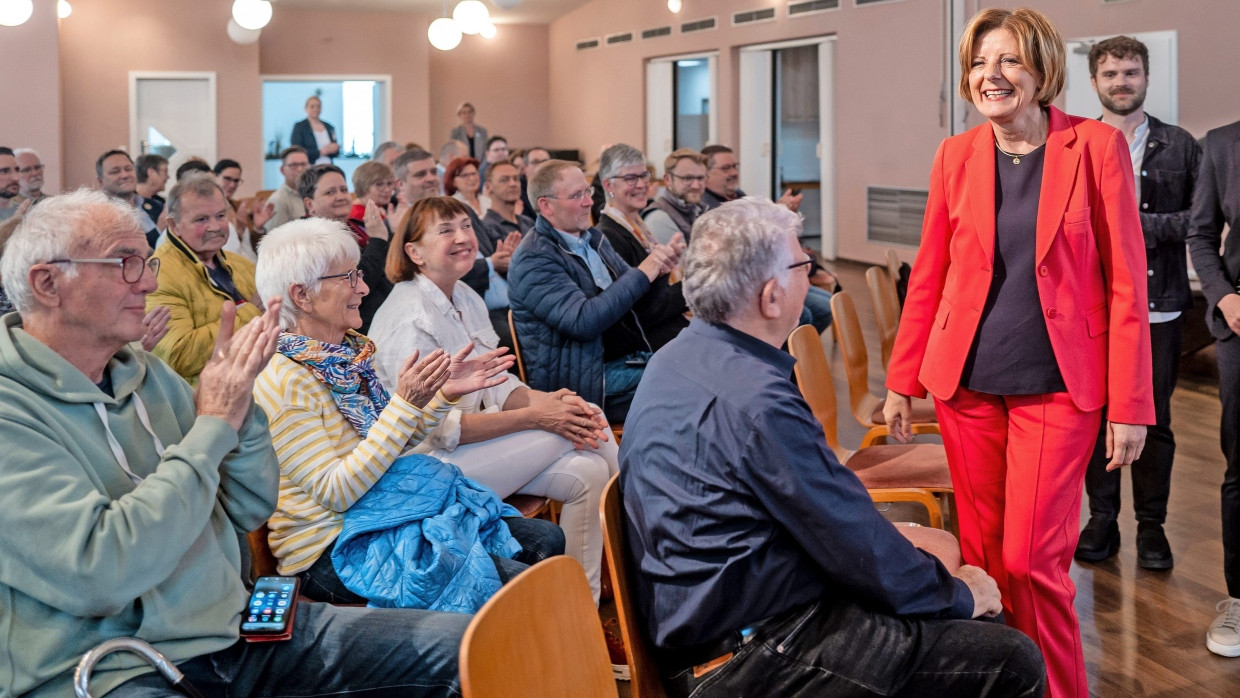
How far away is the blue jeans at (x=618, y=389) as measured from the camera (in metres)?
3.64

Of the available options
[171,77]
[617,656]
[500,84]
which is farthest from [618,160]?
[500,84]

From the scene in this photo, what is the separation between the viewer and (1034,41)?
2.09 metres

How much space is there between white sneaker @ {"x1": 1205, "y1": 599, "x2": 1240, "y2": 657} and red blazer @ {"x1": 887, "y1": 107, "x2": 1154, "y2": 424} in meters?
0.95

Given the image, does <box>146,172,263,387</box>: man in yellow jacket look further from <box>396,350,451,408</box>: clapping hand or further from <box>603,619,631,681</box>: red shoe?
<box>603,619,631,681</box>: red shoe

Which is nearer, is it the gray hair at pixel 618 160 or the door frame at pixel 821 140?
the gray hair at pixel 618 160

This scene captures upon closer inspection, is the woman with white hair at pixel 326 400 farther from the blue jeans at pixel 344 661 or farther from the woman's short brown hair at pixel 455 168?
the woman's short brown hair at pixel 455 168

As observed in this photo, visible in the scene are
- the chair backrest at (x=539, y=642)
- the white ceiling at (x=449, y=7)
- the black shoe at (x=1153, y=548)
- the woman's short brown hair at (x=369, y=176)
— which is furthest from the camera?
the white ceiling at (x=449, y=7)

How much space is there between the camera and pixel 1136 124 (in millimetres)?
3301

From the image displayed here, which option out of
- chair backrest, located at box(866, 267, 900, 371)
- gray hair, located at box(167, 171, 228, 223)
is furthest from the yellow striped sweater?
chair backrest, located at box(866, 267, 900, 371)

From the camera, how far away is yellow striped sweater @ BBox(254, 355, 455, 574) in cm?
215

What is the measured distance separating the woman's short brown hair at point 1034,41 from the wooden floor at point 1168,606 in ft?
4.69

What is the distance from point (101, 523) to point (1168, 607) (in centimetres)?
277

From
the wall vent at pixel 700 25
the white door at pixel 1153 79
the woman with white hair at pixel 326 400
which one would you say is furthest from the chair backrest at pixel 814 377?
the wall vent at pixel 700 25

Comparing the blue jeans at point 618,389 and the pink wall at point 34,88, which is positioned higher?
the pink wall at point 34,88
